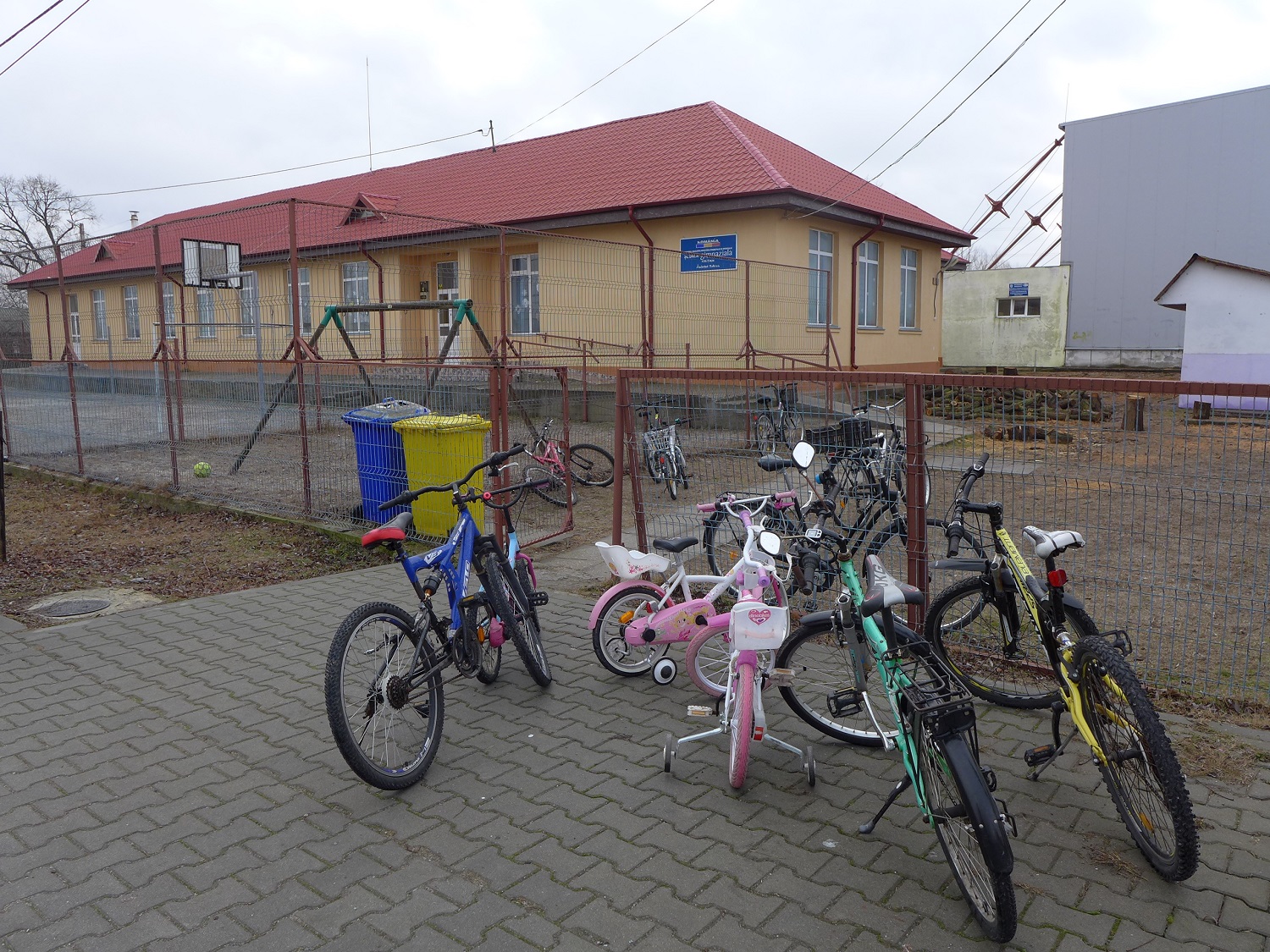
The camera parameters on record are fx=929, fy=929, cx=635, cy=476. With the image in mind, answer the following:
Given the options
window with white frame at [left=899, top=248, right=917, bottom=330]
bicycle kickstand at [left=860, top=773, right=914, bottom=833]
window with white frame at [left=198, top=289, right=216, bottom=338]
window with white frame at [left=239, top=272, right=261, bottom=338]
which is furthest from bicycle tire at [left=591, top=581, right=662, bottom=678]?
window with white frame at [left=899, top=248, right=917, bottom=330]

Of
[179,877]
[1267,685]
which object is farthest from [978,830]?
[1267,685]

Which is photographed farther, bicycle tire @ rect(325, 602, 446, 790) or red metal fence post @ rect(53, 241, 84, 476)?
red metal fence post @ rect(53, 241, 84, 476)

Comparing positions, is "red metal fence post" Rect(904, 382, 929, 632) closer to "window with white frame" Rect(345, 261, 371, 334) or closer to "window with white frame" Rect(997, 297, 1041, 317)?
"window with white frame" Rect(345, 261, 371, 334)

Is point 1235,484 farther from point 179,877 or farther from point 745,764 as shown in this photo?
point 179,877

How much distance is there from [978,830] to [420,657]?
7.07 feet

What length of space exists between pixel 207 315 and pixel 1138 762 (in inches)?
475

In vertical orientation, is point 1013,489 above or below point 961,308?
below

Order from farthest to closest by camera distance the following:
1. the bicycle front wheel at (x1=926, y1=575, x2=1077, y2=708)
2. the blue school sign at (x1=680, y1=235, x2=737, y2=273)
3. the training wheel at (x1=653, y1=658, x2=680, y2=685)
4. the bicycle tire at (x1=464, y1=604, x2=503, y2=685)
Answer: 1. the blue school sign at (x1=680, y1=235, x2=737, y2=273)
2. the training wheel at (x1=653, y1=658, x2=680, y2=685)
3. the bicycle tire at (x1=464, y1=604, x2=503, y2=685)
4. the bicycle front wheel at (x1=926, y1=575, x2=1077, y2=708)

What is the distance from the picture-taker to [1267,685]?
14.3 feet

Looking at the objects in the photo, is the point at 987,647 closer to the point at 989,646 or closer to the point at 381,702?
the point at 989,646

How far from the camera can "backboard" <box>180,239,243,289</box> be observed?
12.0 m

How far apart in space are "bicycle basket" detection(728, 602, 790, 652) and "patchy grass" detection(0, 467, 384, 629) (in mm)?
4362

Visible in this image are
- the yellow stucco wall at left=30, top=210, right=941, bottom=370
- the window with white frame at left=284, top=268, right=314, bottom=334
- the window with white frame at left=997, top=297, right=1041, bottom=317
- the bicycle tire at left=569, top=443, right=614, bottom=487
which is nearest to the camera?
the bicycle tire at left=569, top=443, right=614, bottom=487

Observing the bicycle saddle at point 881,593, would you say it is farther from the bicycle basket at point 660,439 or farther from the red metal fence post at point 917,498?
the bicycle basket at point 660,439
